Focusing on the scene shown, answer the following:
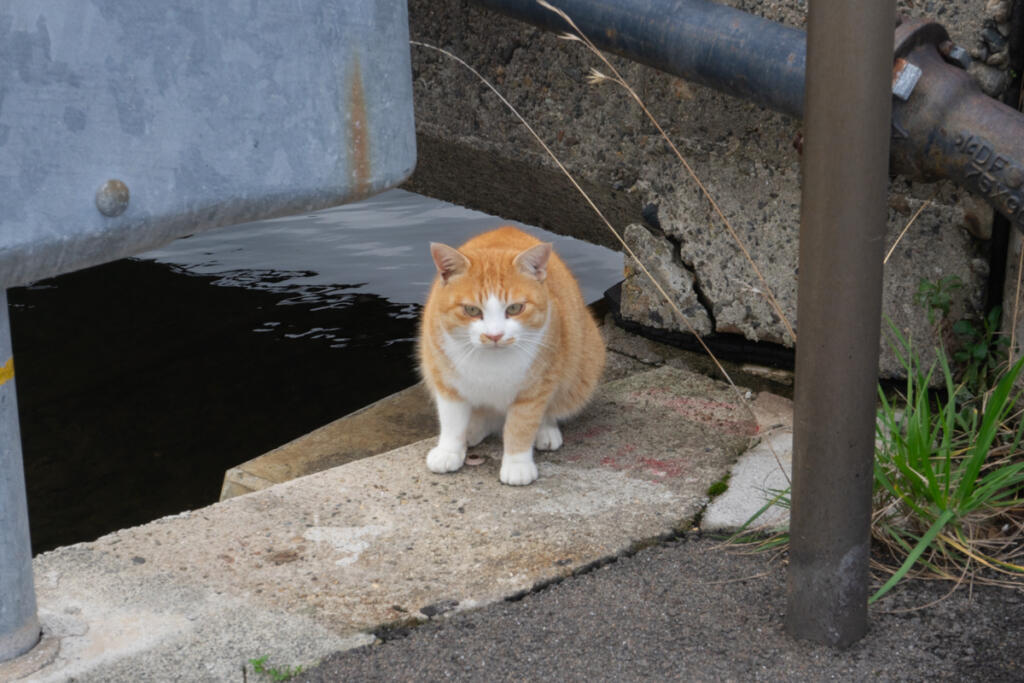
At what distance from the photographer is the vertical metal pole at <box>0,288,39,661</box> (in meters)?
1.66

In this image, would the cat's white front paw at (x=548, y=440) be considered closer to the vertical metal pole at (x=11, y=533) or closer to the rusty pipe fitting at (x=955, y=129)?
the rusty pipe fitting at (x=955, y=129)

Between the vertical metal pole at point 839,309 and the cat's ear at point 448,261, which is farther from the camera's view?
the cat's ear at point 448,261

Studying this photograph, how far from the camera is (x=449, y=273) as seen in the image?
111 inches

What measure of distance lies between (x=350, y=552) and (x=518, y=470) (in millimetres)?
547

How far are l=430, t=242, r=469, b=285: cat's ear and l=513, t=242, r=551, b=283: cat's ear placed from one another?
0.15 meters

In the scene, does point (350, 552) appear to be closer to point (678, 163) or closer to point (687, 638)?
point (687, 638)

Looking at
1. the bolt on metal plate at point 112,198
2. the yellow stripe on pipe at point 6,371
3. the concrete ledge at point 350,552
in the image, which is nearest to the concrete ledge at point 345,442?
the concrete ledge at point 350,552

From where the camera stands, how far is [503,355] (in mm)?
2799

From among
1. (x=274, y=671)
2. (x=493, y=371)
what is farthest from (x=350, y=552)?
(x=493, y=371)

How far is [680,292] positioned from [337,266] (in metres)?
2.65

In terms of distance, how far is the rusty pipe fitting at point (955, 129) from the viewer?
2.34m

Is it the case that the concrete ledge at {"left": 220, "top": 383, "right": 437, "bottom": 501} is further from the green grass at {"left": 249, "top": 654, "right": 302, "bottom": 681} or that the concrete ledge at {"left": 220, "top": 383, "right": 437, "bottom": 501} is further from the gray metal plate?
the gray metal plate

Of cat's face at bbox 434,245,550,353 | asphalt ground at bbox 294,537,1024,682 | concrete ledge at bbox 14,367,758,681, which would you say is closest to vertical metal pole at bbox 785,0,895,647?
asphalt ground at bbox 294,537,1024,682

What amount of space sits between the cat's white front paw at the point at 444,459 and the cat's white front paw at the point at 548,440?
0.25 metres
